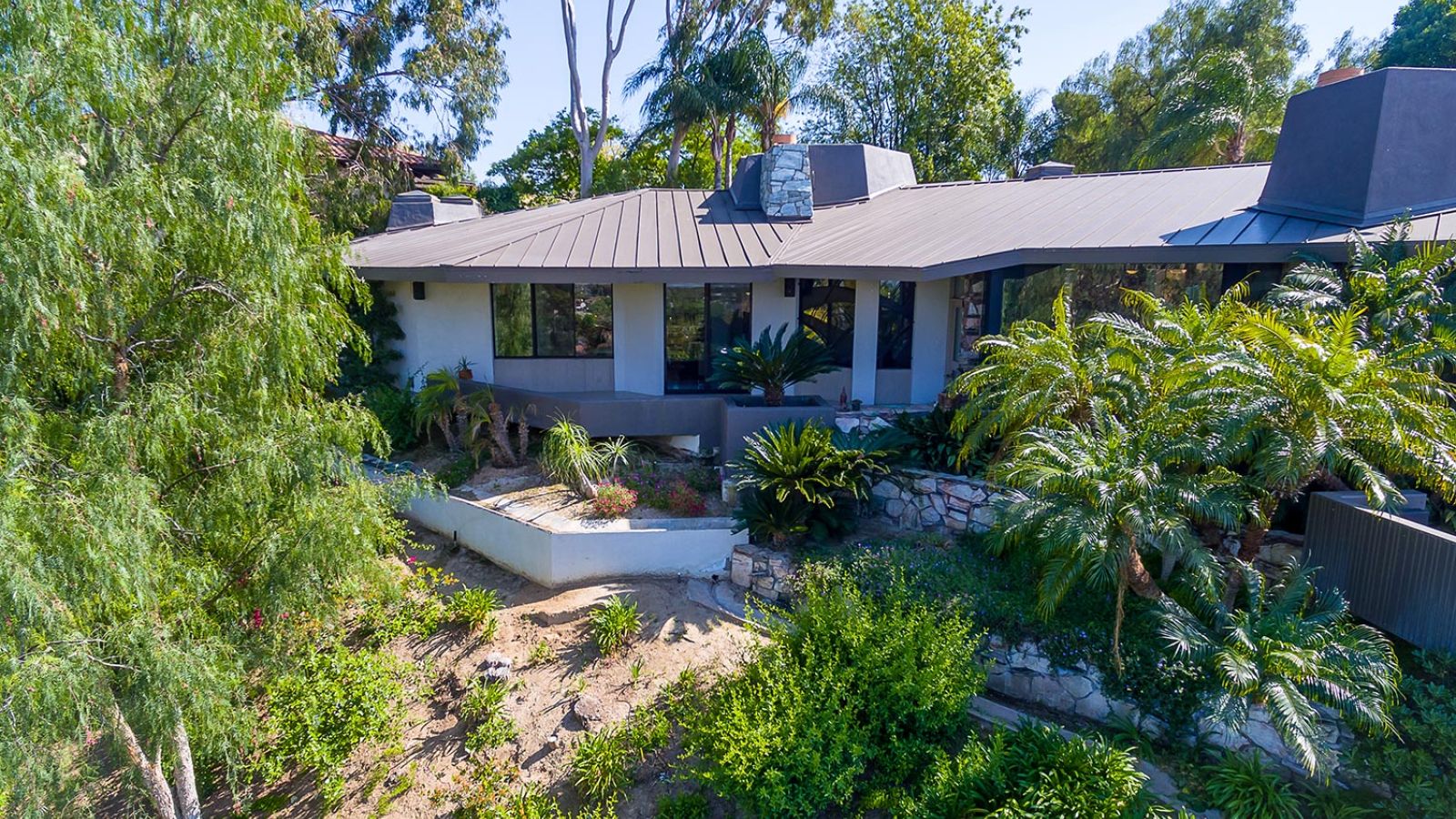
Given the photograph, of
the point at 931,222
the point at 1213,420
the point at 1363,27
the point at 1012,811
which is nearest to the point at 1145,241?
the point at 931,222

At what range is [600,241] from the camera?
36.0ft

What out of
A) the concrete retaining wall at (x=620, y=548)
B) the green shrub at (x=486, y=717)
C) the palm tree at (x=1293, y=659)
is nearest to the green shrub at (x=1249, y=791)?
the palm tree at (x=1293, y=659)

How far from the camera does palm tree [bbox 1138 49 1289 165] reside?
18.6 m

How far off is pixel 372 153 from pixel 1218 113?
77.4 ft

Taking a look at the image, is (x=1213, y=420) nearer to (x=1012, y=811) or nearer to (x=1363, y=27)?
(x=1012, y=811)

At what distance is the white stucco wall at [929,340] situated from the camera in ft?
36.6

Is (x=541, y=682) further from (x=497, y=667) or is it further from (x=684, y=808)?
(x=684, y=808)

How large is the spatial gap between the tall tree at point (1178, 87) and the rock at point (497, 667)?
67.2 feet

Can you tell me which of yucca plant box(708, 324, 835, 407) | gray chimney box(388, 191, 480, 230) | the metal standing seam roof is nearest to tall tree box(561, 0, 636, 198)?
gray chimney box(388, 191, 480, 230)

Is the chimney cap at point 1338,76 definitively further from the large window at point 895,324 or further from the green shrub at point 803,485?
the green shrub at point 803,485

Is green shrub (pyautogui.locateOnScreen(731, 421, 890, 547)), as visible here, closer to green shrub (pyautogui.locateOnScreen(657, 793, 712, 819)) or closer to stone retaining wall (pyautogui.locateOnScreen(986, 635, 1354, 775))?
stone retaining wall (pyautogui.locateOnScreen(986, 635, 1354, 775))

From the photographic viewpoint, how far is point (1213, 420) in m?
5.64

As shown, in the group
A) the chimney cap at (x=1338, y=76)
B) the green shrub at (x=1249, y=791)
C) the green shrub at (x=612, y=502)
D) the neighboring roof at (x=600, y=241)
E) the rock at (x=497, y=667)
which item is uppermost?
the chimney cap at (x=1338, y=76)

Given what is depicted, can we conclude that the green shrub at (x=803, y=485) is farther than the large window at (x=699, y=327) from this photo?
No
